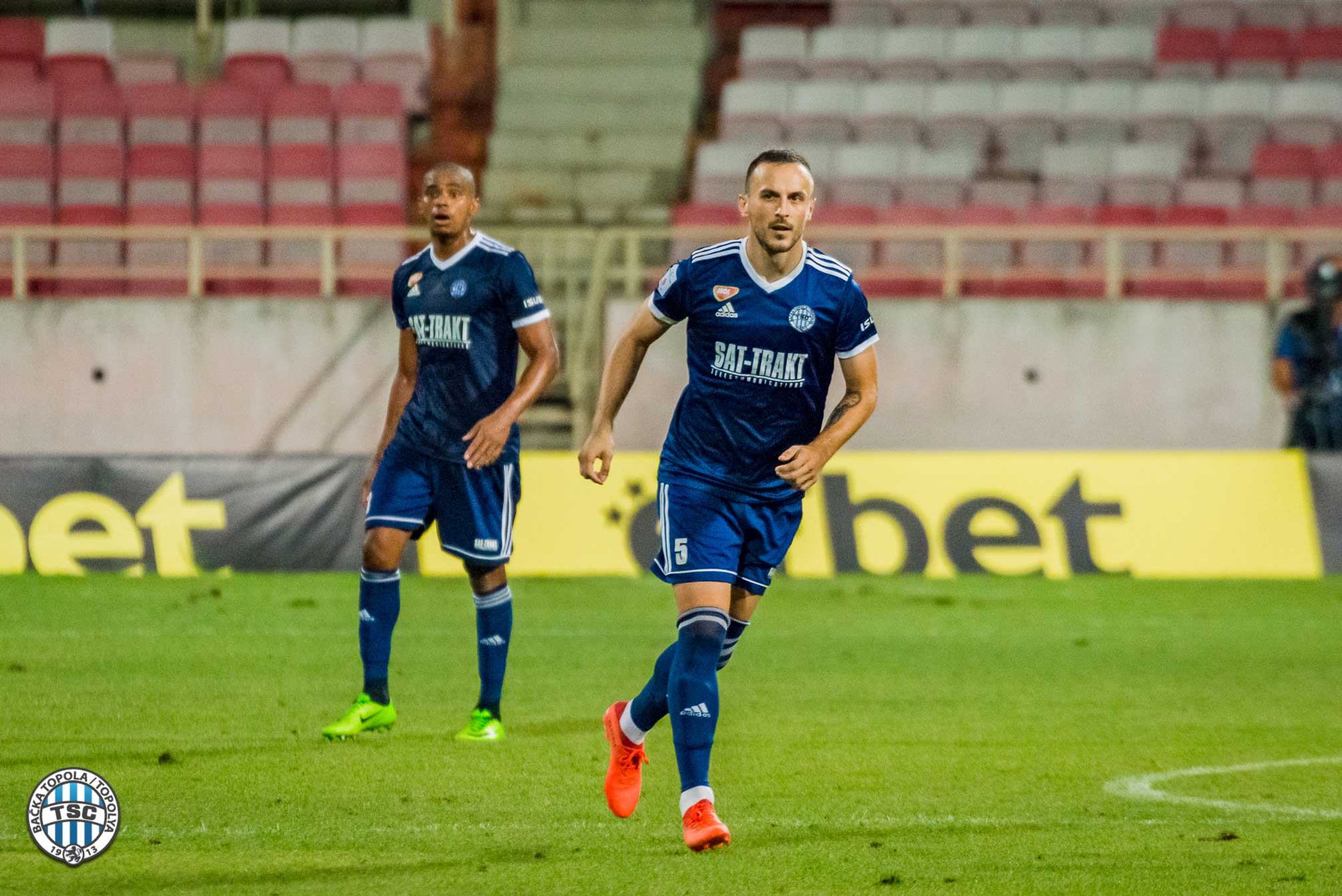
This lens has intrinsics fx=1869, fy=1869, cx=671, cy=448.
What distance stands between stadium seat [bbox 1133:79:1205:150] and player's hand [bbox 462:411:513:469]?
1565 cm

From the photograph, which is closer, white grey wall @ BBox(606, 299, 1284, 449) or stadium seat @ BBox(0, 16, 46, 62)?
white grey wall @ BBox(606, 299, 1284, 449)

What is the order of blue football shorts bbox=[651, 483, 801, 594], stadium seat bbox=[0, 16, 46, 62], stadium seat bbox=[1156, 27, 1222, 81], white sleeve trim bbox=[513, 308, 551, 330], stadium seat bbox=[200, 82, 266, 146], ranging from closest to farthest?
blue football shorts bbox=[651, 483, 801, 594] < white sleeve trim bbox=[513, 308, 551, 330] < stadium seat bbox=[200, 82, 266, 146] < stadium seat bbox=[1156, 27, 1222, 81] < stadium seat bbox=[0, 16, 46, 62]

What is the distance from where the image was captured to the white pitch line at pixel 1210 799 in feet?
20.1

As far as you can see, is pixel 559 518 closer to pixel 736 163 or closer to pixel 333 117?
pixel 736 163

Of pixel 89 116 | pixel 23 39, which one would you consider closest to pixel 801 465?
pixel 89 116

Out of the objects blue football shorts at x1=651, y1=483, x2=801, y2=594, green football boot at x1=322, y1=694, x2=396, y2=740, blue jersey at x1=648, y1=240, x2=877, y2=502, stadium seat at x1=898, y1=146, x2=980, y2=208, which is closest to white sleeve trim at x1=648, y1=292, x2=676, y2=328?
blue jersey at x1=648, y1=240, x2=877, y2=502

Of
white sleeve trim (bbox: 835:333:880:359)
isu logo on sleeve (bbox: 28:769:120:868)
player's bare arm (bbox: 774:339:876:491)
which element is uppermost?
white sleeve trim (bbox: 835:333:880:359)

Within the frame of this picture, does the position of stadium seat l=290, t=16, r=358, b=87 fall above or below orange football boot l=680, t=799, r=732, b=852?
above

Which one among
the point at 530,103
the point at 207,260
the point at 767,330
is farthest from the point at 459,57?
the point at 767,330

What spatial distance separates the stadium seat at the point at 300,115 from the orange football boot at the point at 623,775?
54.4 feet

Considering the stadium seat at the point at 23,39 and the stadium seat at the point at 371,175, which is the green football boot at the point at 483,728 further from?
the stadium seat at the point at 23,39

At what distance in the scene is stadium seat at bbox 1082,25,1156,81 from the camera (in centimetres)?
2227

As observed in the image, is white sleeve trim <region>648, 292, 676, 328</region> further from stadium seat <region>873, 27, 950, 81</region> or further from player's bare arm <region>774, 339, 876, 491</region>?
stadium seat <region>873, 27, 950, 81</region>

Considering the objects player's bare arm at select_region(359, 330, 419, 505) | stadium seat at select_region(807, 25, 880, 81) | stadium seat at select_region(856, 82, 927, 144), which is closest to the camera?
player's bare arm at select_region(359, 330, 419, 505)
